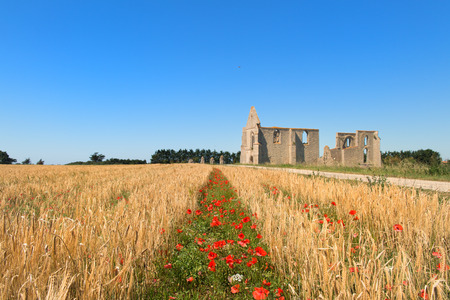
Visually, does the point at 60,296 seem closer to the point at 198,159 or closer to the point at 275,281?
the point at 275,281

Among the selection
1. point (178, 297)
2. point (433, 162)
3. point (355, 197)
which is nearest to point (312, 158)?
point (433, 162)

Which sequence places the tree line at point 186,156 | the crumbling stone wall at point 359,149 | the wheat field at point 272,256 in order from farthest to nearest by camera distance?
the tree line at point 186,156 < the crumbling stone wall at point 359,149 < the wheat field at point 272,256

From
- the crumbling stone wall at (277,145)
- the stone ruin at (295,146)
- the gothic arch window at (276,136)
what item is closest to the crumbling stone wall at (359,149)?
the stone ruin at (295,146)

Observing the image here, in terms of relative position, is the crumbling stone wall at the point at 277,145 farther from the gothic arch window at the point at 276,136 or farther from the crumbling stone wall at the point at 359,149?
the crumbling stone wall at the point at 359,149

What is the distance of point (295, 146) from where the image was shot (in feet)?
145

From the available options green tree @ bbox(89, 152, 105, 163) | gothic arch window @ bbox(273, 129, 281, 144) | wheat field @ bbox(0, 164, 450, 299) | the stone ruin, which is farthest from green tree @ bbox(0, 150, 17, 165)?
wheat field @ bbox(0, 164, 450, 299)

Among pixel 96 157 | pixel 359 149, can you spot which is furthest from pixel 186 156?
pixel 359 149

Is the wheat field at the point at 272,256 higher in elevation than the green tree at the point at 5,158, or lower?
lower

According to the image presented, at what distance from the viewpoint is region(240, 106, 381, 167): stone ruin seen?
4097 cm

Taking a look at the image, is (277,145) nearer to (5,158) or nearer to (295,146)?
(295,146)

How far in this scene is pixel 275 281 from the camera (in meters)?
2.15

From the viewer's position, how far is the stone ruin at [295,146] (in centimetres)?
4097

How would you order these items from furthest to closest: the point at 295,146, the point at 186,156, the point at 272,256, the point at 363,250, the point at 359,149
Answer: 1. the point at 186,156
2. the point at 295,146
3. the point at 359,149
4. the point at 272,256
5. the point at 363,250

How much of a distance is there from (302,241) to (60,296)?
2.04 metres
